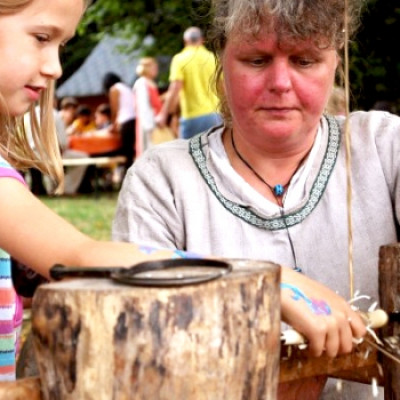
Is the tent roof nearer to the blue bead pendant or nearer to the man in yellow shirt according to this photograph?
the man in yellow shirt

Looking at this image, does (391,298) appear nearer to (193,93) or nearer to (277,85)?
(277,85)

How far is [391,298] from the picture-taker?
1.67 meters

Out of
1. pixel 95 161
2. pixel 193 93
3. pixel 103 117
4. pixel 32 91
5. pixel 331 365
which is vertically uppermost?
pixel 103 117

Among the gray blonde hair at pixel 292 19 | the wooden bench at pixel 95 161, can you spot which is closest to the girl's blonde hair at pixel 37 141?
the gray blonde hair at pixel 292 19

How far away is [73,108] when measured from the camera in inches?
617

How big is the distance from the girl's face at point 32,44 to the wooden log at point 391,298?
2.30 ft

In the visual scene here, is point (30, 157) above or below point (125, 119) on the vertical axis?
below

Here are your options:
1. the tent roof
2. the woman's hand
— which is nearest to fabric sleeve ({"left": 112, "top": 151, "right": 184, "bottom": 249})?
the woman's hand

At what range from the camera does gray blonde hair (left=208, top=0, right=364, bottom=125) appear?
211 cm

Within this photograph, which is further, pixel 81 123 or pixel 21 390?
pixel 81 123

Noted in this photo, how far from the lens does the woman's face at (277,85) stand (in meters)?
2.13

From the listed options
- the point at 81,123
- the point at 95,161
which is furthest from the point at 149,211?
the point at 81,123

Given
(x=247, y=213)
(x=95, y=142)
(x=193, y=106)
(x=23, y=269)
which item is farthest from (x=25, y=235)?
(x=95, y=142)

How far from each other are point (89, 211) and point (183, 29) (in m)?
3.80
